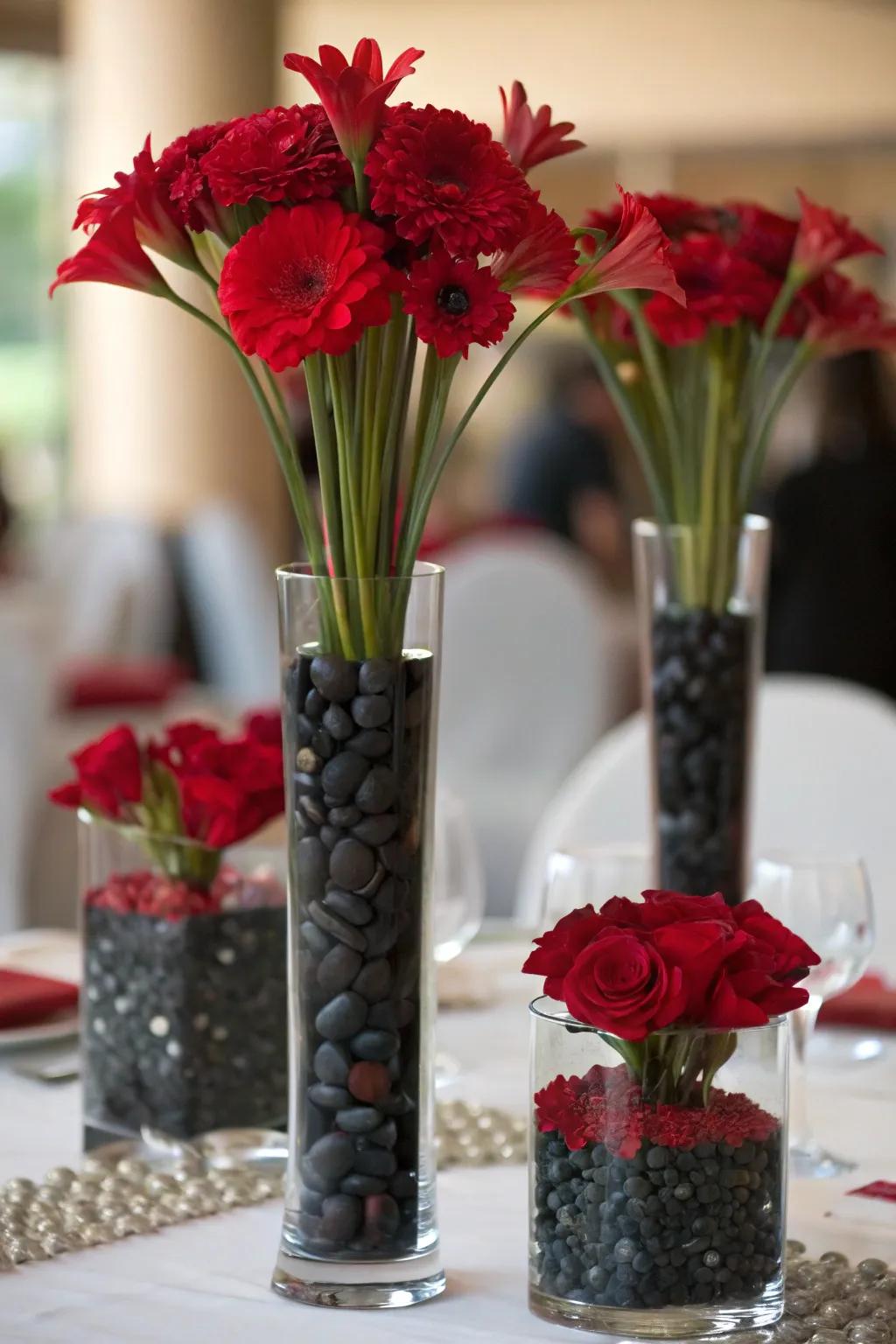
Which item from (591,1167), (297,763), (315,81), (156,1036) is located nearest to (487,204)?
(315,81)

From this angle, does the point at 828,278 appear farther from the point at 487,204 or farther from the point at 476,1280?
the point at 476,1280

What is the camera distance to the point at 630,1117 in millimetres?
739

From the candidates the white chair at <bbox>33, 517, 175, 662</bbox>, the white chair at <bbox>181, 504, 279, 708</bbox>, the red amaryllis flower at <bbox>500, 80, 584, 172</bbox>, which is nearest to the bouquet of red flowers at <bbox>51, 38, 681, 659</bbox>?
the red amaryllis flower at <bbox>500, 80, 584, 172</bbox>

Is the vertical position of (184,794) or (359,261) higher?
(359,261)

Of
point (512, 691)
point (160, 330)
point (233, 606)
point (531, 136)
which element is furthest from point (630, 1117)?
point (160, 330)

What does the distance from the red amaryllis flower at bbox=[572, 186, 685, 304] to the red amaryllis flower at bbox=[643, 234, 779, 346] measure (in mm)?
372

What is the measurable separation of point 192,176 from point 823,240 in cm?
51

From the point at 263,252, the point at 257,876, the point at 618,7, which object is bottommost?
the point at 257,876

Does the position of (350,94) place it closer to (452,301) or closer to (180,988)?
(452,301)

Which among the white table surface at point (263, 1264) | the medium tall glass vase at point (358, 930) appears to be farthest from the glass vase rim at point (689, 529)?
the medium tall glass vase at point (358, 930)

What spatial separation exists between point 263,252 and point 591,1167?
387mm

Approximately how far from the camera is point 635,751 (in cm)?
179

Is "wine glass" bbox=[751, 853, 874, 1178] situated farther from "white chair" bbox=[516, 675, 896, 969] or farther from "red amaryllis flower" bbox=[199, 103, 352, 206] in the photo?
"white chair" bbox=[516, 675, 896, 969]

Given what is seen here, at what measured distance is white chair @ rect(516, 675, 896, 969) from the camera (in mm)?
1786
